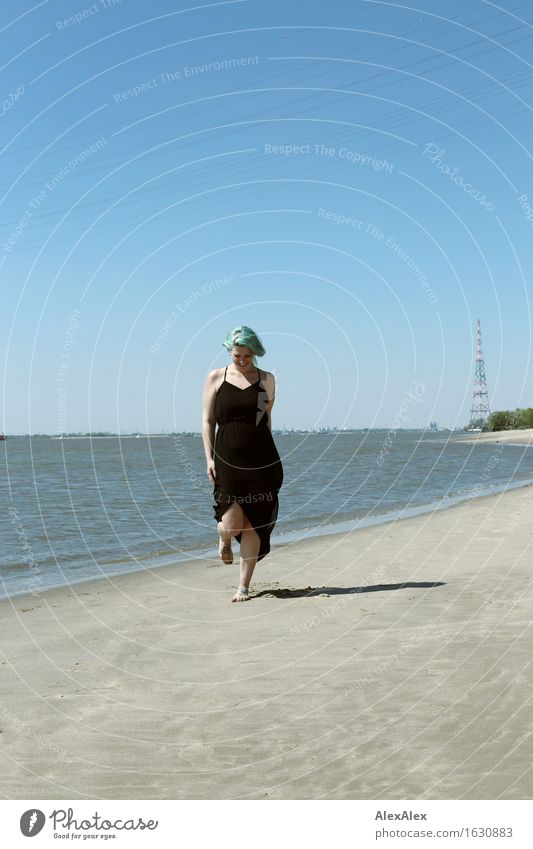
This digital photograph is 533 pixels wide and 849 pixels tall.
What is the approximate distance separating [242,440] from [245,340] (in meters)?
0.94

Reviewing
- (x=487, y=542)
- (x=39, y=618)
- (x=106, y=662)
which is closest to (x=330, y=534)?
(x=487, y=542)

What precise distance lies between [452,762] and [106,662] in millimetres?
3381

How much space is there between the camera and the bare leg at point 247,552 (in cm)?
900

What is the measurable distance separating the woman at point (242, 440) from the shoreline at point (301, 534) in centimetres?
389

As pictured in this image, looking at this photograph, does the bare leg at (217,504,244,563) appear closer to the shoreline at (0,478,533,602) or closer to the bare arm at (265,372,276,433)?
the bare arm at (265,372,276,433)

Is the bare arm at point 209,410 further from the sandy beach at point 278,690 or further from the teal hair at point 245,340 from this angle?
the sandy beach at point 278,690

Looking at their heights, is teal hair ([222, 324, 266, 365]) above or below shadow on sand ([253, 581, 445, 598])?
above

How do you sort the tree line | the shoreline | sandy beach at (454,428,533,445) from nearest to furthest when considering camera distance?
the shoreline, sandy beach at (454,428,533,445), the tree line

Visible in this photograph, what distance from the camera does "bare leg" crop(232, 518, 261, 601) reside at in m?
9.00

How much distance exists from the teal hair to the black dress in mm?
296

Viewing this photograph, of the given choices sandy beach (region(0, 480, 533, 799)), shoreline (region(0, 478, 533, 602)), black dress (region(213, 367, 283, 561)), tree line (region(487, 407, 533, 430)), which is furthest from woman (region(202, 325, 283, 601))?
tree line (region(487, 407, 533, 430))

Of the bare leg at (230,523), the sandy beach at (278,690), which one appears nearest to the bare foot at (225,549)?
the bare leg at (230,523)

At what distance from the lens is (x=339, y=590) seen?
10.0 meters
